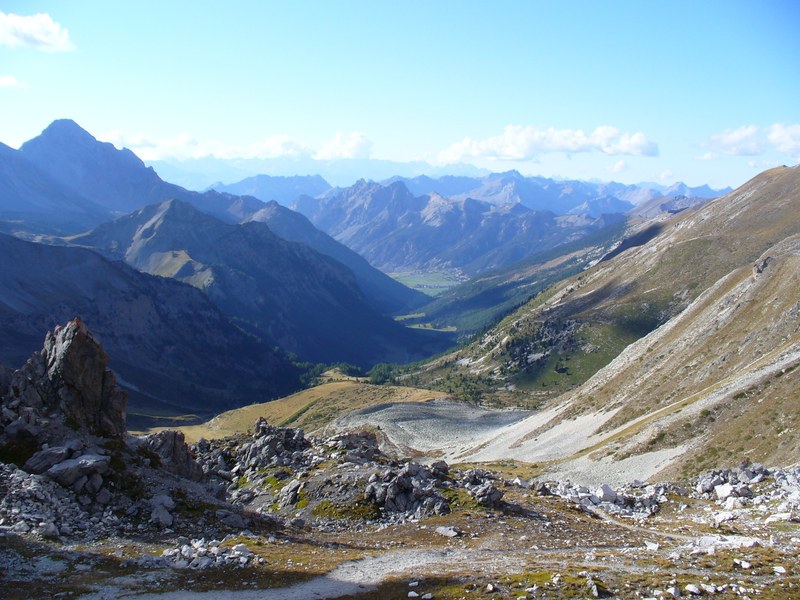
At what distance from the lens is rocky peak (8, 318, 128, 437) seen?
182 ft

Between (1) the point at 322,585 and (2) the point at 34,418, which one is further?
(2) the point at 34,418

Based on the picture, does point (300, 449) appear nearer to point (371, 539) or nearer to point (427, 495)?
point (427, 495)

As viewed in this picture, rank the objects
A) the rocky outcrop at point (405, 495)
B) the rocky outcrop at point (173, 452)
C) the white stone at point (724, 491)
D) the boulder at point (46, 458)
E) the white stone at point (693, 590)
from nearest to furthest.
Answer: the white stone at point (693, 590) → the boulder at point (46, 458) → the rocky outcrop at point (405, 495) → the white stone at point (724, 491) → the rocky outcrop at point (173, 452)

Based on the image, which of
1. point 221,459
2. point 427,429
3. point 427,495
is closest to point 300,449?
point 221,459

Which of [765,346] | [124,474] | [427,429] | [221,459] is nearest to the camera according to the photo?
[124,474]

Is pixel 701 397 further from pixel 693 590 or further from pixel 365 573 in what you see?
pixel 365 573

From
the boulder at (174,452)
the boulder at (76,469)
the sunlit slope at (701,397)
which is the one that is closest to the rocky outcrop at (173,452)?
the boulder at (174,452)

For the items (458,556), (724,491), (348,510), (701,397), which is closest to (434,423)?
(701,397)

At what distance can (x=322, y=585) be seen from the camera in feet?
125

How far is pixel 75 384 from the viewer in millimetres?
56406

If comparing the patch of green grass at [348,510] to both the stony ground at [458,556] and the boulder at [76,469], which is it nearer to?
the stony ground at [458,556]

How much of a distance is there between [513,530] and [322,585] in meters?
20.3

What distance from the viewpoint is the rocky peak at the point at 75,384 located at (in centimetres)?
5544

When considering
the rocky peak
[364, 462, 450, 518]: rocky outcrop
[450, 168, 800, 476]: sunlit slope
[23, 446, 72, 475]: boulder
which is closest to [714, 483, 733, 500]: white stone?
[450, 168, 800, 476]: sunlit slope
